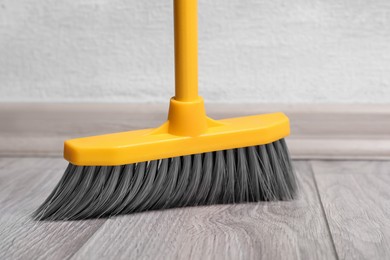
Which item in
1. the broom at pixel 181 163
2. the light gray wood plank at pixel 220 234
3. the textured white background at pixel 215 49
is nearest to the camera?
the light gray wood plank at pixel 220 234

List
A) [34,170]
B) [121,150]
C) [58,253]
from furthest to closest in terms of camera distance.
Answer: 1. [34,170]
2. [121,150]
3. [58,253]

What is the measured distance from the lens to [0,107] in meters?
1.09

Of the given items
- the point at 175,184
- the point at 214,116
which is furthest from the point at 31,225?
the point at 214,116

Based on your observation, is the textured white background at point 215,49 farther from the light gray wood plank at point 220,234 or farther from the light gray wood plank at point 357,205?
the light gray wood plank at point 220,234

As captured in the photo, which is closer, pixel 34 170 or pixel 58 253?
pixel 58 253

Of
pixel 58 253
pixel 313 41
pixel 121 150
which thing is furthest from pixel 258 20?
pixel 58 253

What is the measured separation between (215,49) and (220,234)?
0.42 metres

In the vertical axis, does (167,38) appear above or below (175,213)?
above

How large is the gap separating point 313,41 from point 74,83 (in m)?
0.42

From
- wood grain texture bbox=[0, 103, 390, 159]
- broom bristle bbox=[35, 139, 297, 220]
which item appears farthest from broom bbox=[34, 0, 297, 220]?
wood grain texture bbox=[0, 103, 390, 159]

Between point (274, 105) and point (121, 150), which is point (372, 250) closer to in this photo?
point (121, 150)

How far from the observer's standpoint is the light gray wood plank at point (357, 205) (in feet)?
2.27

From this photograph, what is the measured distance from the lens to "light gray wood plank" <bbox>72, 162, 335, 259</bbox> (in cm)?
68

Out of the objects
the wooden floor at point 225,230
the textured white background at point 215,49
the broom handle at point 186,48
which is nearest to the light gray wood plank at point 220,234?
the wooden floor at point 225,230
